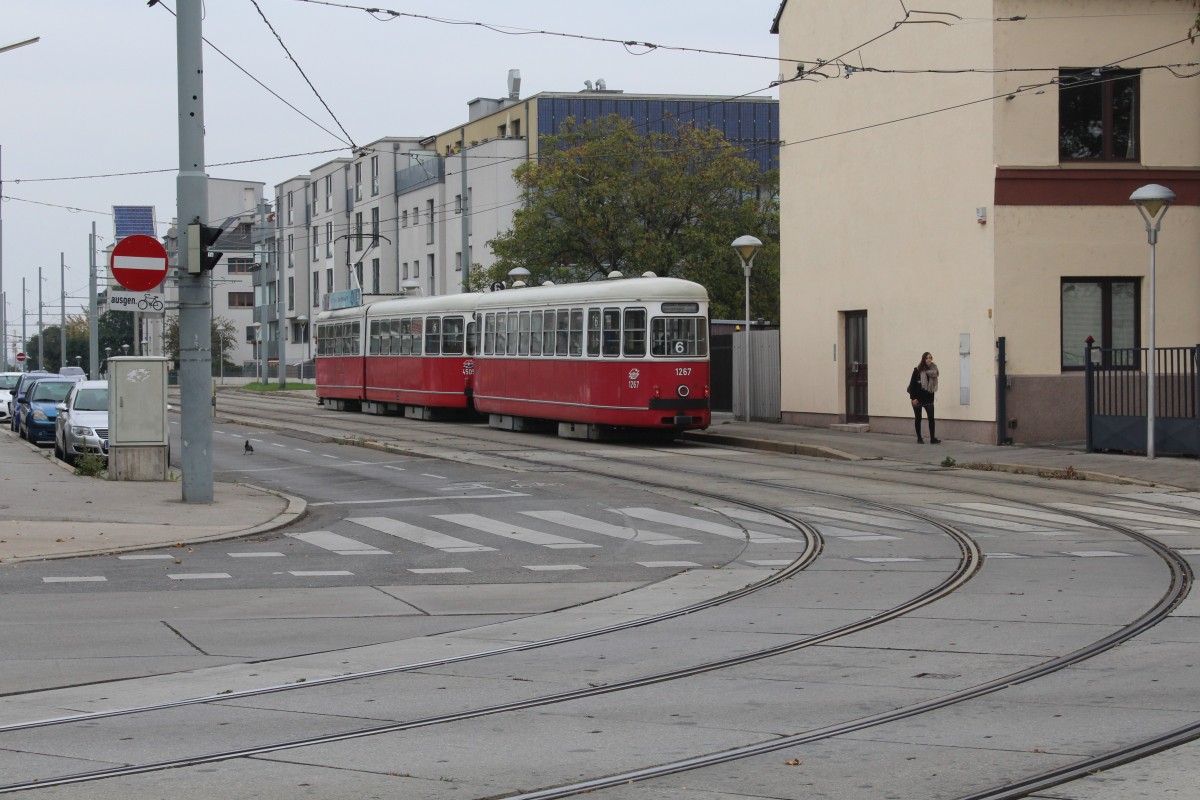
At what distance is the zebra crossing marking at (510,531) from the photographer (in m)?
15.4

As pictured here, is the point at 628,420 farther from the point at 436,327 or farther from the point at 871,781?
the point at 871,781

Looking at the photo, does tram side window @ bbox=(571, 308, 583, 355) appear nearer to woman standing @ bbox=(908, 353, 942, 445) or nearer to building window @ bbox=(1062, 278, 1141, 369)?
woman standing @ bbox=(908, 353, 942, 445)

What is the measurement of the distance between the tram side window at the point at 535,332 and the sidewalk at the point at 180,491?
427 cm

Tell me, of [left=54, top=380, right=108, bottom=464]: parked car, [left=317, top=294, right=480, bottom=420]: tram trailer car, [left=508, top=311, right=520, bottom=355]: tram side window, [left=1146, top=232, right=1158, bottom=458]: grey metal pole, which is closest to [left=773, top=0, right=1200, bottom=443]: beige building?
[left=1146, top=232, right=1158, bottom=458]: grey metal pole

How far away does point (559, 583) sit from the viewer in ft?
42.0

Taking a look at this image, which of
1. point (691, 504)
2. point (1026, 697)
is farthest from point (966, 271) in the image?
point (1026, 697)

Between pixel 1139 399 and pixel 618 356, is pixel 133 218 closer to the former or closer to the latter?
pixel 618 356

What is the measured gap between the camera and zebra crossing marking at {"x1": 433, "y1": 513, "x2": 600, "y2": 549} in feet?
50.5

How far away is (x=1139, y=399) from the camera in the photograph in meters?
26.2

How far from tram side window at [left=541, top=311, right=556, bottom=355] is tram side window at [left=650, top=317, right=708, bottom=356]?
361 cm

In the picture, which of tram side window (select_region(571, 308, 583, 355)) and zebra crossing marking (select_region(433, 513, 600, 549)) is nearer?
zebra crossing marking (select_region(433, 513, 600, 549))

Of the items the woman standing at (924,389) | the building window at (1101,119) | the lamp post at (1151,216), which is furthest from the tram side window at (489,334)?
the lamp post at (1151,216)

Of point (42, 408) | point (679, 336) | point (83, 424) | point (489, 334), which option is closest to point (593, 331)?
point (679, 336)

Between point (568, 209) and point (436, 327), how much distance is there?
32.8 feet
